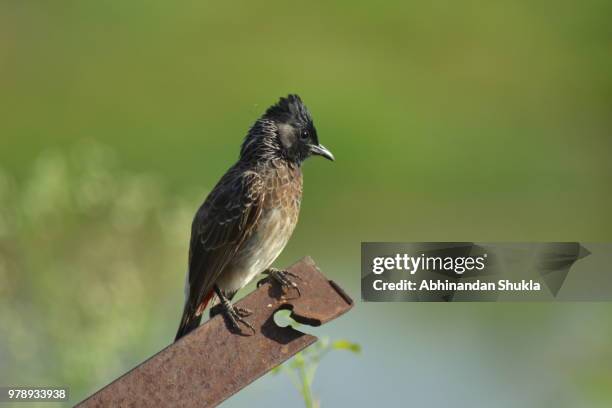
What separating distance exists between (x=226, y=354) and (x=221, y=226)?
2.86 ft

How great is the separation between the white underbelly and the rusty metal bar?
0.82 m

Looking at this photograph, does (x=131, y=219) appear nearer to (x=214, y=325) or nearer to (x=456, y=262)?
(x=456, y=262)

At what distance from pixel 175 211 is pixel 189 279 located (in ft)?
4.06

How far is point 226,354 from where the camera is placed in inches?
64.0

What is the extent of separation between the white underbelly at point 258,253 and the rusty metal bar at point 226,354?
0.82m

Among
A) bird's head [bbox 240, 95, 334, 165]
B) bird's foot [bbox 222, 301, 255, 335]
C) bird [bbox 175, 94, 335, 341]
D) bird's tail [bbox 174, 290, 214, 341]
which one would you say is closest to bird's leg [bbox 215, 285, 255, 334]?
bird's foot [bbox 222, 301, 255, 335]

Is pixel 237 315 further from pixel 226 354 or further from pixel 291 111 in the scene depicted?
pixel 291 111

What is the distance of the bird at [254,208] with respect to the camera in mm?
2395

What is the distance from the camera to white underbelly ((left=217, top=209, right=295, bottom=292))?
252 centimetres

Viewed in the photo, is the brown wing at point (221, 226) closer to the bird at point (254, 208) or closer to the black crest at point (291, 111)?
the bird at point (254, 208)

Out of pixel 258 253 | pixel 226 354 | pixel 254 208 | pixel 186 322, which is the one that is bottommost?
pixel 226 354

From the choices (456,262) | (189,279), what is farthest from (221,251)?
(456,262)

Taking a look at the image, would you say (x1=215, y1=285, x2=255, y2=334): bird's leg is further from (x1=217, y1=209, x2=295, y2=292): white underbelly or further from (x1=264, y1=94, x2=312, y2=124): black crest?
(x1=264, y1=94, x2=312, y2=124): black crest

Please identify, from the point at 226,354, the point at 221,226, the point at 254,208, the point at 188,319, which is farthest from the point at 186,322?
the point at 226,354
